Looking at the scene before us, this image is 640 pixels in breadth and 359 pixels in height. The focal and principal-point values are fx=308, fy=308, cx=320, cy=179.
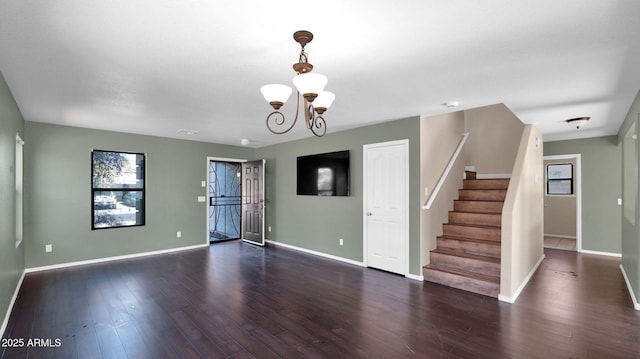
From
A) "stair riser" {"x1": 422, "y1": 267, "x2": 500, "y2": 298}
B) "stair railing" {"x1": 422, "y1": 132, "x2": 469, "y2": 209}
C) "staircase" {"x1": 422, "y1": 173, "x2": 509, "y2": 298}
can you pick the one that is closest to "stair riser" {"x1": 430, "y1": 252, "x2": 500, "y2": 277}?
"staircase" {"x1": 422, "y1": 173, "x2": 509, "y2": 298}

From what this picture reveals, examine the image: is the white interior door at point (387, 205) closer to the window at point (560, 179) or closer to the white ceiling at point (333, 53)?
the white ceiling at point (333, 53)

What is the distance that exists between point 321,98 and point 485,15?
1120 millimetres

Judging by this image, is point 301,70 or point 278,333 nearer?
point 301,70

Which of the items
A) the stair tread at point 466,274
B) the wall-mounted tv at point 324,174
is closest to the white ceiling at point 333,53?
the wall-mounted tv at point 324,174

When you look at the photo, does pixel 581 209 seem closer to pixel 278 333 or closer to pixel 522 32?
pixel 522 32

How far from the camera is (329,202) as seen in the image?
5695mm

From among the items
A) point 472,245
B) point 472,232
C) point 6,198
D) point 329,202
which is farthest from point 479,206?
point 6,198

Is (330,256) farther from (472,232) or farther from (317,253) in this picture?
(472,232)

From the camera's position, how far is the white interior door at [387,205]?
4.54 meters

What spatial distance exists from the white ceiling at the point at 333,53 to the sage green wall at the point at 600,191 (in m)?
2.53

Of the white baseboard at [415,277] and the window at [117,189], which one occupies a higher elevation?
the window at [117,189]

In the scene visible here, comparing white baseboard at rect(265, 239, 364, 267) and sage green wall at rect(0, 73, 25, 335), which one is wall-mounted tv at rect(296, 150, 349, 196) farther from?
sage green wall at rect(0, 73, 25, 335)

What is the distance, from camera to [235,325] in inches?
116

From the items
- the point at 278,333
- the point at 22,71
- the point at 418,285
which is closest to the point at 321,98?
the point at 278,333
